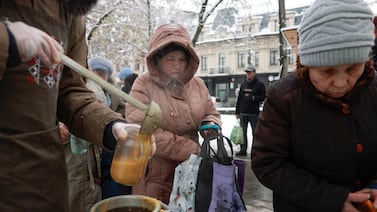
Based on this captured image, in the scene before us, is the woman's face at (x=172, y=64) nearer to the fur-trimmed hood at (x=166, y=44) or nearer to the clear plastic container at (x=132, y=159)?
the fur-trimmed hood at (x=166, y=44)

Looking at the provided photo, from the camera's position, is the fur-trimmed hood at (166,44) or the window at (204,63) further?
the window at (204,63)

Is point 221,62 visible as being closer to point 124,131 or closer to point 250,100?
point 250,100

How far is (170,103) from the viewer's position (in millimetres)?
2545

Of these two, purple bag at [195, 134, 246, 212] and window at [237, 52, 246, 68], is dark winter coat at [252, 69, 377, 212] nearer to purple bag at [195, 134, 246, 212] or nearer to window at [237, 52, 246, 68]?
purple bag at [195, 134, 246, 212]

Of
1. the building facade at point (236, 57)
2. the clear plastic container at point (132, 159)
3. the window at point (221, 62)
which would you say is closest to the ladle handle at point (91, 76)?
the clear plastic container at point (132, 159)

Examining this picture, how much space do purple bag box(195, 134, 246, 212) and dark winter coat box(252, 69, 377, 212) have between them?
1.82ft

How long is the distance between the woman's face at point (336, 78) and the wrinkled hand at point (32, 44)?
1009 millimetres

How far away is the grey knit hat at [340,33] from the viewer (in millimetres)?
1362

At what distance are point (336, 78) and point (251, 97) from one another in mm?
6341

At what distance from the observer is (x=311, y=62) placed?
1.43 m

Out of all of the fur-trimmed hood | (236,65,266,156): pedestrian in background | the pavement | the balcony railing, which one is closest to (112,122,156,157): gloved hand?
the fur-trimmed hood

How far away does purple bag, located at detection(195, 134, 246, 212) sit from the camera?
2.11 meters

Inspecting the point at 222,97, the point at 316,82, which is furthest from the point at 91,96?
the point at 222,97

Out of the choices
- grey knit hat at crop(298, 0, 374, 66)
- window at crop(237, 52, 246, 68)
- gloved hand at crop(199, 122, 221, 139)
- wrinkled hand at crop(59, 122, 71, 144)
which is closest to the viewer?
grey knit hat at crop(298, 0, 374, 66)
